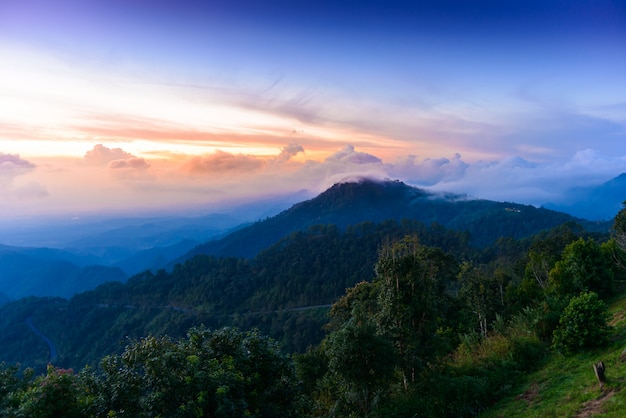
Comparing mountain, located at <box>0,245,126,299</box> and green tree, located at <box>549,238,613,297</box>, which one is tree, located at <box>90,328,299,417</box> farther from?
mountain, located at <box>0,245,126,299</box>

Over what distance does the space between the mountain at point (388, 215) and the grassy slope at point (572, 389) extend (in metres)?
91.1

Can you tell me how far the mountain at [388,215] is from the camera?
10151 centimetres

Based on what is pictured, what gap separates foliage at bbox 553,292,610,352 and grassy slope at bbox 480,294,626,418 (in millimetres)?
329

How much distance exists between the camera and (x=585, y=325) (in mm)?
12023

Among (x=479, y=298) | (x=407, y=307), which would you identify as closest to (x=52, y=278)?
(x=479, y=298)

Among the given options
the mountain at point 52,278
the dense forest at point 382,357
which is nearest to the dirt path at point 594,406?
the dense forest at point 382,357

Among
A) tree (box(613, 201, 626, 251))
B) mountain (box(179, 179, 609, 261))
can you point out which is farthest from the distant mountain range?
tree (box(613, 201, 626, 251))

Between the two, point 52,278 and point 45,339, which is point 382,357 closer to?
point 45,339

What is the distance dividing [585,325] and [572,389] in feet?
10.2

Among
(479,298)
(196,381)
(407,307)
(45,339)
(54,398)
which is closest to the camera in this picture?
(54,398)

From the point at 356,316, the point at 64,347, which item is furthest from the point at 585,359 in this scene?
the point at 64,347

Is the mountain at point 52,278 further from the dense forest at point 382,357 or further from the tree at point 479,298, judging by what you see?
the tree at point 479,298

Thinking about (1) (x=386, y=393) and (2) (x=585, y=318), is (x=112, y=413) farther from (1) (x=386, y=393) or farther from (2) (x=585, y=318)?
(2) (x=585, y=318)

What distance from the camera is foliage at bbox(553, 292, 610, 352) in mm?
11891
